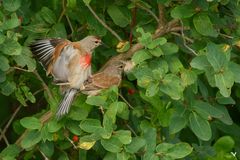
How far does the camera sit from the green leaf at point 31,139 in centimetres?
459

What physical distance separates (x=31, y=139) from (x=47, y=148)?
0.16 meters

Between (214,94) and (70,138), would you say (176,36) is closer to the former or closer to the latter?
(214,94)

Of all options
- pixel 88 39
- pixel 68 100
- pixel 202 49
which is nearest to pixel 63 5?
pixel 88 39

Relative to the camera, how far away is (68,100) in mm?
4547

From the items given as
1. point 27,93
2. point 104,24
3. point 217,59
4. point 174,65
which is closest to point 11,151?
point 27,93

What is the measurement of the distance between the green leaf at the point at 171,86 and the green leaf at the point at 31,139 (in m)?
0.92

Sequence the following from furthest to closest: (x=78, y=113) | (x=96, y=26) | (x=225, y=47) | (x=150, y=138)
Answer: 1. (x=96, y=26)
2. (x=78, y=113)
3. (x=225, y=47)
4. (x=150, y=138)

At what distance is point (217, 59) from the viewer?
4.05 meters

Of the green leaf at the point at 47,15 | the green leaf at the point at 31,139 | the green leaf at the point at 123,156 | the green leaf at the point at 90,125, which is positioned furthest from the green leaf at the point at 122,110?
the green leaf at the point at 47,15

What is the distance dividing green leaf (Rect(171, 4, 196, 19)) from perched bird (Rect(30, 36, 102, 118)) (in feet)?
2.13

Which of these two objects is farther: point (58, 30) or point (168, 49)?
point (58, 30)

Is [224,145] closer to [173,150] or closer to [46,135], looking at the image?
[173,150]

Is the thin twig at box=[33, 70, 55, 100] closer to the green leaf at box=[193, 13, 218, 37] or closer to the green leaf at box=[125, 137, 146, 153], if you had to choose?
the green leaf at box=[125, 137, 146, 153]

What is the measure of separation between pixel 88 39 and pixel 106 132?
2.69ft
